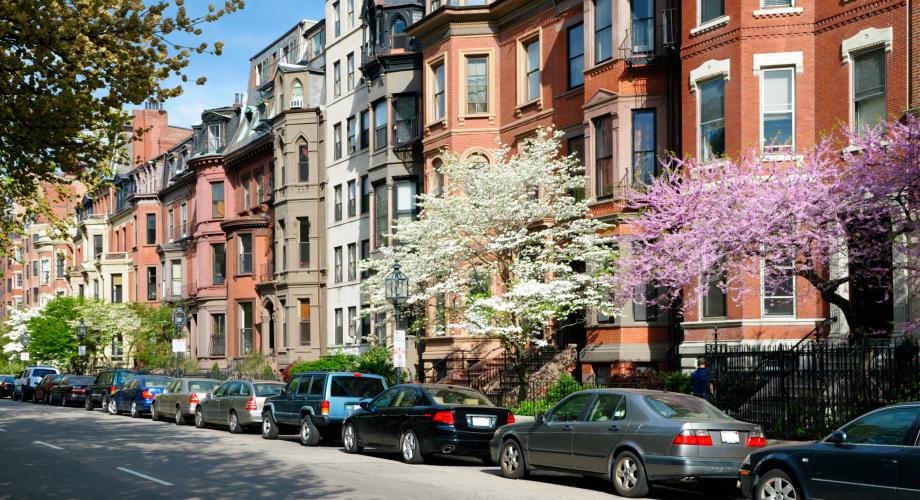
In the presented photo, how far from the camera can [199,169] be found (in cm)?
5988

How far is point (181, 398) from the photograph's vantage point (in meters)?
32.5

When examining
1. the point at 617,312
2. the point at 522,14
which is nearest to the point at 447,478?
the point at 617,312

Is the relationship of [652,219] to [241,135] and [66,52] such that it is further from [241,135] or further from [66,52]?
[241,135]

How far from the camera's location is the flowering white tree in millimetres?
28438

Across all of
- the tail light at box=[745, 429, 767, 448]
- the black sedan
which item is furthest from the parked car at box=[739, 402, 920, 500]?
the black sedan

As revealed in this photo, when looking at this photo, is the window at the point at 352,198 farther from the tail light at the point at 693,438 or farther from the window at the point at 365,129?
the tail light at the point at 693,438

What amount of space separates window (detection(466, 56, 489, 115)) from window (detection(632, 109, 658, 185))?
8.43 m

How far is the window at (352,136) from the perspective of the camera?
46.5 m

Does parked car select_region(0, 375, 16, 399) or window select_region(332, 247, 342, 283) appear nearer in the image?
window select_region(332, 247, 342, 283)

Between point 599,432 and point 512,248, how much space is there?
47.0 feet

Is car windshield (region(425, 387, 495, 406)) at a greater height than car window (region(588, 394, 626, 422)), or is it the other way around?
car window (region(588, 394, 626, 422))

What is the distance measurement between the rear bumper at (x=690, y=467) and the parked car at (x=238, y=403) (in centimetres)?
1484

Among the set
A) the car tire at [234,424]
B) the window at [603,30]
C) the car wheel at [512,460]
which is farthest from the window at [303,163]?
the car wheel at [512,460]

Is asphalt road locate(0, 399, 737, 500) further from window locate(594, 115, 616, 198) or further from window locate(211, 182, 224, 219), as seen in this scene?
window locate(211, 182, 224, 219)
